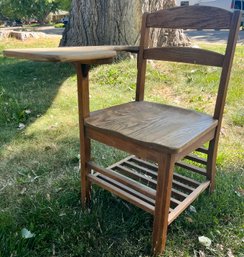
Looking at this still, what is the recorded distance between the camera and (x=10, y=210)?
1730 millimetres

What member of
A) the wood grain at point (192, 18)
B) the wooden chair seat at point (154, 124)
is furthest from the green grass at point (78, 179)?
the wood grain at point (192, 18)

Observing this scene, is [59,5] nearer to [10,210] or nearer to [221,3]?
[221,3]

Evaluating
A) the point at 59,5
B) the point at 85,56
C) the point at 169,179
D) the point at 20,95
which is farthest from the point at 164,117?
the point at 59,5

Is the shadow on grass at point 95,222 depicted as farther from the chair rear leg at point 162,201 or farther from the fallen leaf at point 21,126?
the fallen leaf at point 21,126

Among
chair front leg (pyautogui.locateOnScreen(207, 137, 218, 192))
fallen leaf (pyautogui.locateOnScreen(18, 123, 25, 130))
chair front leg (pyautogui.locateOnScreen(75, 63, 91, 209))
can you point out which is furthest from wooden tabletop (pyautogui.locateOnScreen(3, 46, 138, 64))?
fallen leaf (pyautogui.locateOnScreen(18, 123, 25, 130))

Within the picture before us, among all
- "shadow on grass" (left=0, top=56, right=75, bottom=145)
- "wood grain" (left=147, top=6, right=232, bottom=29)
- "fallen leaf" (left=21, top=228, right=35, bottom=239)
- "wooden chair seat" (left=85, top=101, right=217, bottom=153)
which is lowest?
"fallen leaf" (left=21, top=228, right=35, bottom=239)

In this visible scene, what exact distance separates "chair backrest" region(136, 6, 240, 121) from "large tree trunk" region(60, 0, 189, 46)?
2039 mm

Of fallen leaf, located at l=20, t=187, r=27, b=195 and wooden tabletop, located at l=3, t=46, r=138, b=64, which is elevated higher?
wooden tabletop, located at l=3, t=46, r=138, b=64

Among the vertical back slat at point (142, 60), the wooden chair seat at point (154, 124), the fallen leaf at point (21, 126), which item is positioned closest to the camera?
the wooden chair seat at point (154, 124)

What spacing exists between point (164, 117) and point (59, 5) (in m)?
21.8

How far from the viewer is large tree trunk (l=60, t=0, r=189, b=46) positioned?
12.1ft

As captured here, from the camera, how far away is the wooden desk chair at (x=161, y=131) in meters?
1.29

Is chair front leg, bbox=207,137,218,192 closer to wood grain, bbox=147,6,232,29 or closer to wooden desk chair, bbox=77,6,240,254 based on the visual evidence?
wooden desk chair, bbox=77,6,240,254

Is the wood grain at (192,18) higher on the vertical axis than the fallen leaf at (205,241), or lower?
higher
